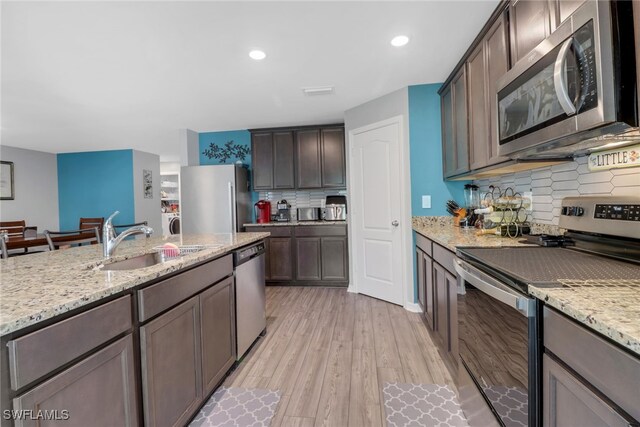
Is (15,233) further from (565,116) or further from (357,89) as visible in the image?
(565,116)

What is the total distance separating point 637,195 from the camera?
1.21m

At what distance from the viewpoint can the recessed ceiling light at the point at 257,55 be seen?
93.1 inches

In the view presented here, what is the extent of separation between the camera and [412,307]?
9.96 ft

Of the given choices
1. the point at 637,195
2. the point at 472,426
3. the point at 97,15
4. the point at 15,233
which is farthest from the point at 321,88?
the point at 15,233

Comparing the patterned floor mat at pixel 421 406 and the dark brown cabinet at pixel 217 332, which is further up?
the dark brown cabinet at pixel 217 332

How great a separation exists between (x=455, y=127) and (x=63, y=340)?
2.88 metres

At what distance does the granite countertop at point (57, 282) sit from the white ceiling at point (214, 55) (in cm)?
153

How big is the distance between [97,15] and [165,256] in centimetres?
161

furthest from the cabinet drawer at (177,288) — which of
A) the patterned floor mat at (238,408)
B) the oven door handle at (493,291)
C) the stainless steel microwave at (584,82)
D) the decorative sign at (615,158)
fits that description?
the decorative sign at (615,158)

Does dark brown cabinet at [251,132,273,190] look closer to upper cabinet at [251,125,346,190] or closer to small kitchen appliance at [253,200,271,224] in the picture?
upper cabinet at [251,125,346,190]

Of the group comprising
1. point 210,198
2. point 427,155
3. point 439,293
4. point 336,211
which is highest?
point 427,155

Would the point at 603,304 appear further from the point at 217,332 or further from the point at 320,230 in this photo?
the point at 320,230

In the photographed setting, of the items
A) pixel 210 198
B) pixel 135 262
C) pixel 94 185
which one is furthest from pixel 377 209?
pixel 94 185

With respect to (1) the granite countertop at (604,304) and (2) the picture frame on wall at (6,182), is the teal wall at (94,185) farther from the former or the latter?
(1) the granite countertop at (604,304)
